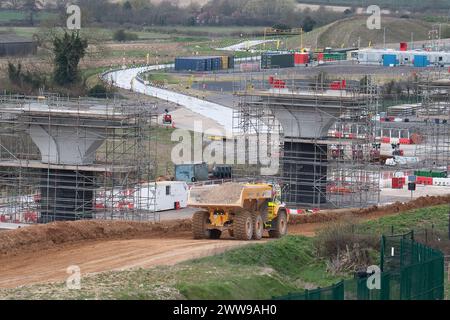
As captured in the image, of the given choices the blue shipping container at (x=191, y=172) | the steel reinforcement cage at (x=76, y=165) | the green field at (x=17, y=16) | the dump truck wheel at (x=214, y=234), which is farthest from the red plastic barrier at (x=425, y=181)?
the green field at (x=17, y=16)

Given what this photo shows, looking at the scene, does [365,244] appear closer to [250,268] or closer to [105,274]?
[250,268]

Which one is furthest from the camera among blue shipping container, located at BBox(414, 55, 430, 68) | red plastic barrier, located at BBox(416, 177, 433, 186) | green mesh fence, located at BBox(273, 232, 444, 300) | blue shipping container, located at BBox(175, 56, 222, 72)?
blue shipping container, located at BBox(414, 55, 430, 68)

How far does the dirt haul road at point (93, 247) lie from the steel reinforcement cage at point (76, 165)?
6545 millimetres

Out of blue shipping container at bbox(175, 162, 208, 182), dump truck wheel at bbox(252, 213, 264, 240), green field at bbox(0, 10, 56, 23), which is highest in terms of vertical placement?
green field at bbox(0, 10, 56, 23)

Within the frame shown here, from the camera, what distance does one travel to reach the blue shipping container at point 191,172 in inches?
2315

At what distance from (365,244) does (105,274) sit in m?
8.01

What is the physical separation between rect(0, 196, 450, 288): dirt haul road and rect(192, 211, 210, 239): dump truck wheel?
17.6 inches

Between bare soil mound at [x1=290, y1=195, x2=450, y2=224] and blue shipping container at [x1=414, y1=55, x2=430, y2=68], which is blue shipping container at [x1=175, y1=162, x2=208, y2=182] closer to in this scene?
bare soil mound at [x1=290, y1=195, x2=450, y2=224]

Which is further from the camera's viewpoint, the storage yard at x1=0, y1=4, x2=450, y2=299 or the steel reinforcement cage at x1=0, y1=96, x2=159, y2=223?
the steel reinforcement cage at x1=0, y1=96, x2=159, y2=223

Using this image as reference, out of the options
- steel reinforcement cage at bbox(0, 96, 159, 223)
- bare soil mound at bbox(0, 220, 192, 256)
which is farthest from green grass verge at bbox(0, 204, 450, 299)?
steel reinforcement cage at bbox(0, 96, 159, 223)

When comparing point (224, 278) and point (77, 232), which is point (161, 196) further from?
point (224, 278)

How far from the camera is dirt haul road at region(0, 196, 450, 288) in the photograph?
1142 inches

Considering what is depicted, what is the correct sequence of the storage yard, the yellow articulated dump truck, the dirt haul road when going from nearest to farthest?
1. the dirt haul road
2. the storage yard
3. the yellow articulated dump truck
